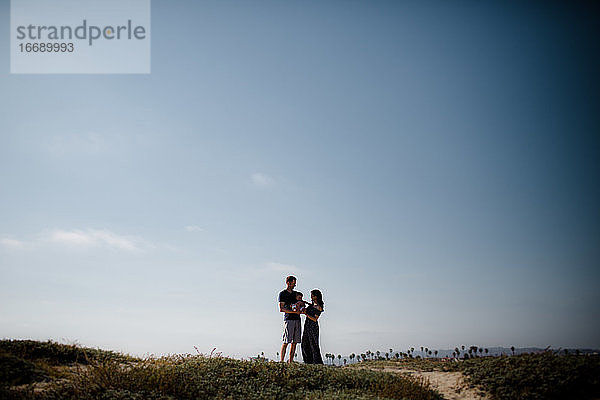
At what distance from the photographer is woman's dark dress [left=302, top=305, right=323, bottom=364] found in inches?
683

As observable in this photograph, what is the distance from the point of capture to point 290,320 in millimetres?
17016

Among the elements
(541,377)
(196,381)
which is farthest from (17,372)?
(541,377)

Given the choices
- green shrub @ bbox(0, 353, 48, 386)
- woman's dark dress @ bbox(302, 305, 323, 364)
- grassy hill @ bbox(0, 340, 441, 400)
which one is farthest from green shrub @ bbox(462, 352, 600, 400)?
green shrub @ bbox(0, 353, 48, 386)

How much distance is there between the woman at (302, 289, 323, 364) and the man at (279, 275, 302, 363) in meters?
0.43

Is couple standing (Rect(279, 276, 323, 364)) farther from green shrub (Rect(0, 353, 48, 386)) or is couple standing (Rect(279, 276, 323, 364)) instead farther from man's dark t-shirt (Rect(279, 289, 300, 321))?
green shrub (Rect(0, 353, 48, 386))

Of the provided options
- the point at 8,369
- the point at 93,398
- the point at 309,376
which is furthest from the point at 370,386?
the point at 8,369

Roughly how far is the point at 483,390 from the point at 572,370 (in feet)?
7.95

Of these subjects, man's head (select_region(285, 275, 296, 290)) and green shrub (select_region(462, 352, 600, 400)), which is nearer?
green shrub (select_region(462, 352, 600, 400))

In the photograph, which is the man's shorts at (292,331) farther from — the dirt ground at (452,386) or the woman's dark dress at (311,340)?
the dirt ground at (452,386)

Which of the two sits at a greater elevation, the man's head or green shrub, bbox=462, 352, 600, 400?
the man's head

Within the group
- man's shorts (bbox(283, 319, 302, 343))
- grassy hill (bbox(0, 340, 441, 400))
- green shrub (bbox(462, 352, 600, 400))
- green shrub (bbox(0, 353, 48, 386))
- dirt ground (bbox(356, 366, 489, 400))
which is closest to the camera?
grassy hill (bbox(0, 340, 441, 400))

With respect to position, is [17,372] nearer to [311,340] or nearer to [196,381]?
[196,381]

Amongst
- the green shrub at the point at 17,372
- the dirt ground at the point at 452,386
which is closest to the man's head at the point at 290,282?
the dirt ground at the point at 452,386

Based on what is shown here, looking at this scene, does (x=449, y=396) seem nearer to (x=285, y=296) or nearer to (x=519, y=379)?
(x=519, y=379)
